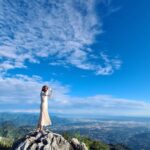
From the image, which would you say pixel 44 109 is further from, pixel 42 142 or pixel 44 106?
pixel 42 142

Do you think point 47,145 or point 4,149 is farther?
point 4,149

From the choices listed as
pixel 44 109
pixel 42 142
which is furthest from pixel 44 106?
pixel 42 142

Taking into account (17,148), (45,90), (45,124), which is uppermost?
(45,90)

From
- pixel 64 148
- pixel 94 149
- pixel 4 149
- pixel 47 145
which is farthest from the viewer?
pixel 94 149

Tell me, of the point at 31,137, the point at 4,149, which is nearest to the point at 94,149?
the point at 4,149

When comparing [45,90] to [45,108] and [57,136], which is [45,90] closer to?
[45,108]

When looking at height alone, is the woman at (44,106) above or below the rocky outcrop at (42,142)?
above

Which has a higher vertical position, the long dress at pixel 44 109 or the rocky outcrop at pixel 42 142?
the long dress at pixel 44 109

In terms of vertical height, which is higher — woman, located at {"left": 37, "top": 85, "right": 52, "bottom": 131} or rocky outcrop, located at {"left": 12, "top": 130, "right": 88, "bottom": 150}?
woman, located at {"left": 37, "top": 85, "right": 52, "bottom": 131}

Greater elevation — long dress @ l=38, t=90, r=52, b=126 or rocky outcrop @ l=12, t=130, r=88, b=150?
long dress @ l=38, t=90, r=52, b=126

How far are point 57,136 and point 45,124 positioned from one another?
228 cm

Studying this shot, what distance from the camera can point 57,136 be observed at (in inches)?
1091

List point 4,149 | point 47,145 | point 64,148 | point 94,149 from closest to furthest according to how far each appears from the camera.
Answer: point 47,145, point 64,148, point 4,149, point 94,149

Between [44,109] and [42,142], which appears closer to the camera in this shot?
[44,109]
